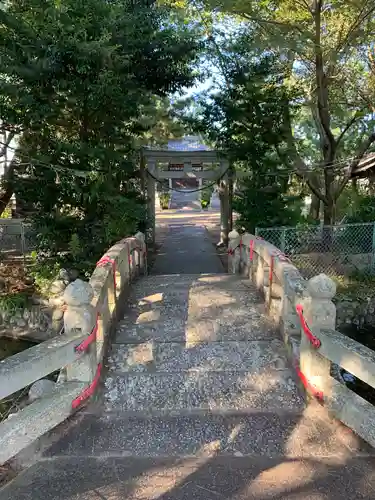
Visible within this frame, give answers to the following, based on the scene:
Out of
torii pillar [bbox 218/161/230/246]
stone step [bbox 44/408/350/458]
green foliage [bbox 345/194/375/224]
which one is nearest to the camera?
stone step [bbox 44/408/350/458]

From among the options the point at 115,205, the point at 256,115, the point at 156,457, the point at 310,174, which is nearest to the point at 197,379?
the point at 156,457

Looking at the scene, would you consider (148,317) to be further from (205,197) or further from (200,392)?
(205,197)

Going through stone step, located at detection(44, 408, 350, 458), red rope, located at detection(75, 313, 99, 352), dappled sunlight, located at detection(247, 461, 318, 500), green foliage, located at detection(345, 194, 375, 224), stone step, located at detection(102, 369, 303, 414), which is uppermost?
green foliage, located at detection(345, 194, 375, 224)

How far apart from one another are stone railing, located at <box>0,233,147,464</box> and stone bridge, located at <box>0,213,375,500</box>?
1 centimetres

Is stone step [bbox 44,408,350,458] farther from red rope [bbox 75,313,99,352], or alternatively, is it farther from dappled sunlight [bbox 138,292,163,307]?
dappled sunlight [bbox 138,292,163,307]

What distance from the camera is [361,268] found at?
10.4 m

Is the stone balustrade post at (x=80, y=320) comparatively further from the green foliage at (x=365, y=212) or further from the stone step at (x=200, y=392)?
the green foliage at (x=365, y=212)

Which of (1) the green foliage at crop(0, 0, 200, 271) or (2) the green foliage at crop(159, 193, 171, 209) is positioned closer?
(1) the green foliage at crop(0, 0, 200, 271)

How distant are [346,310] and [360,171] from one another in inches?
248

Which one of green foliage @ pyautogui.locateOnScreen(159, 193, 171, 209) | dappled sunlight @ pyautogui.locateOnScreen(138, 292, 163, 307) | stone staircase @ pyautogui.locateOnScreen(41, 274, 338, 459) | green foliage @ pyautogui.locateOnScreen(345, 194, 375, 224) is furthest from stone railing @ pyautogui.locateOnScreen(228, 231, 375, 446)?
green foliage @ pyautogui.locateOnScreen(159, 193, 171, 209)

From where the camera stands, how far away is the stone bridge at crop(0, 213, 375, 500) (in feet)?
9.04

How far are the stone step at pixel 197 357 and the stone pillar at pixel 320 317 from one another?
0.58 meters

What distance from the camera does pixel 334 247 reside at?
1045 cm

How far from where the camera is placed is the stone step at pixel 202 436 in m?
3.06
